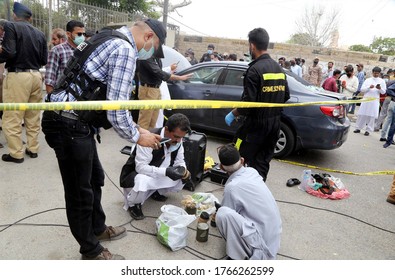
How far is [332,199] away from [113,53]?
3.33 meters

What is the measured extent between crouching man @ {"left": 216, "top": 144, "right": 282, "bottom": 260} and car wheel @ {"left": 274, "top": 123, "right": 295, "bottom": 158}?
2.69 m

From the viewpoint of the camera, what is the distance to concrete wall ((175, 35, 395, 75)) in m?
16.9

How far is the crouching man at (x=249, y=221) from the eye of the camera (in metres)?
2.27

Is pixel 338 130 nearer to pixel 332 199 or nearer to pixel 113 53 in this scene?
pixel 332 199

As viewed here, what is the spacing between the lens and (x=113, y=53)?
1.80 metres

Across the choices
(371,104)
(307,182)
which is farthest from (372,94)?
(307,182)

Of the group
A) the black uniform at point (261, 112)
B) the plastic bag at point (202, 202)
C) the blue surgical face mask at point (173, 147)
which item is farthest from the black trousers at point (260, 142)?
the blue surgical face mask at point (173, 147)

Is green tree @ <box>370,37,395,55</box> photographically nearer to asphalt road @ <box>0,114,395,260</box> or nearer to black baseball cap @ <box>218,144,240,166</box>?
asphalt road @ <box>0,114,395,260</box>

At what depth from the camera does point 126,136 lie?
1.88 meters

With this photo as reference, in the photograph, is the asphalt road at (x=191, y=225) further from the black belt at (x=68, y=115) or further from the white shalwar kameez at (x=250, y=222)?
the black belt at (x=68, y=115)

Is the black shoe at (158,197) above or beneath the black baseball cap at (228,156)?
beneath

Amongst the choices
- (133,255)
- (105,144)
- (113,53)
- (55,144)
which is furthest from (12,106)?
(105,144)

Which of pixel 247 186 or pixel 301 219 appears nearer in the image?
pixel 247 186

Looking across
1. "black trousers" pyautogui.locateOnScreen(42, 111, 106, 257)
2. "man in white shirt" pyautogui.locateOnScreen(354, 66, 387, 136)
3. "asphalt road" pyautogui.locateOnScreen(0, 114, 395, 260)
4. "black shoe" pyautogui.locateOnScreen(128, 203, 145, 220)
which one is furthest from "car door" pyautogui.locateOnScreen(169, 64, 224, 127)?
"man in white shirt" pyautogui.locateOnScreen(354, 66, 387, 136)
